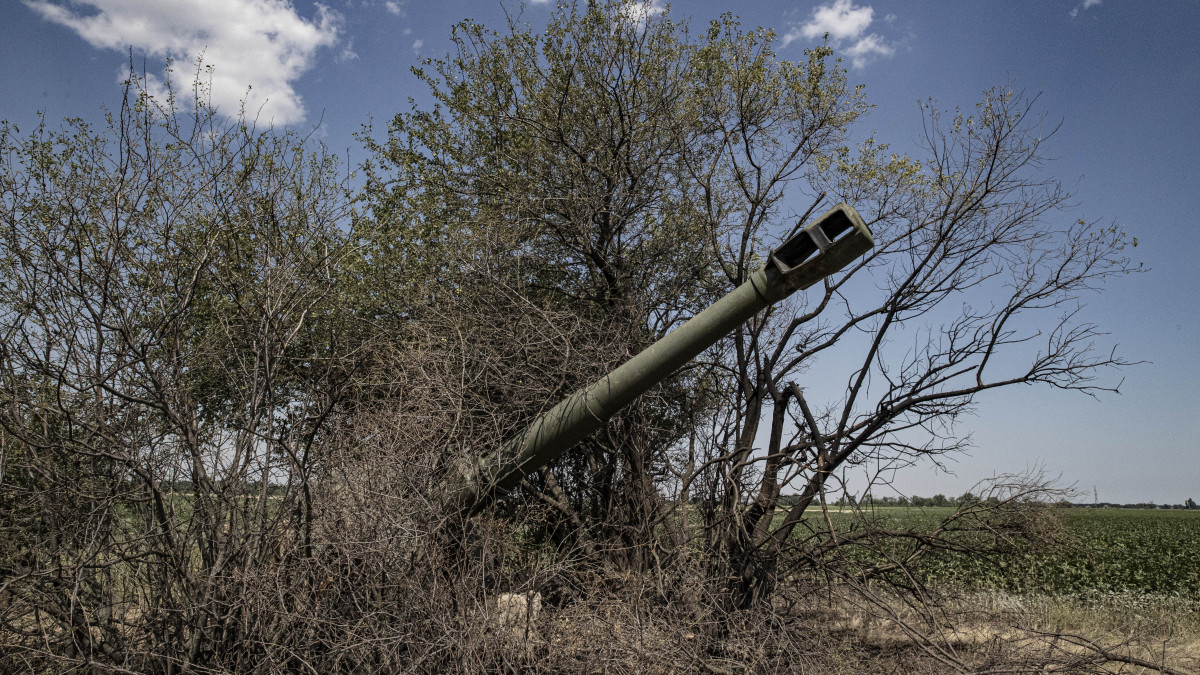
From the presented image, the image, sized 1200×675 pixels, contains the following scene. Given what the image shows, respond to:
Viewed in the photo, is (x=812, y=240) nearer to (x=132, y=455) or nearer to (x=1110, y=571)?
(x=132, y=455)

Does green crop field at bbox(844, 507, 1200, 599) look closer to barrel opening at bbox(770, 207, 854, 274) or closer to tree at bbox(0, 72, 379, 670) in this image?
barrel opening at bbox(770, 207, 854, 274)

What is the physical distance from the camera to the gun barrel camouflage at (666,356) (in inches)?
154

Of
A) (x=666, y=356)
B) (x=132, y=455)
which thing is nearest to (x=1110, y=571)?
(x=666, y=356)

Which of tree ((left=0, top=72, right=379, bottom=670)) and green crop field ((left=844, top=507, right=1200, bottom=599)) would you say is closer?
tree ((left=0, top=72, right=379, bottom=670))

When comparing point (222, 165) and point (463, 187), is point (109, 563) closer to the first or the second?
point (222, 165)

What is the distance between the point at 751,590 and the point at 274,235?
4.70 m

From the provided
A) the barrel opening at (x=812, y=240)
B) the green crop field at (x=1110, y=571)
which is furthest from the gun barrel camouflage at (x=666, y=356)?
the green crop field at (x=1110, y=571)

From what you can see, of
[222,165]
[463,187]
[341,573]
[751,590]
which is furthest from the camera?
[463,187]

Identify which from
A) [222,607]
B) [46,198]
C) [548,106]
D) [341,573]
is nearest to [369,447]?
[341,573]

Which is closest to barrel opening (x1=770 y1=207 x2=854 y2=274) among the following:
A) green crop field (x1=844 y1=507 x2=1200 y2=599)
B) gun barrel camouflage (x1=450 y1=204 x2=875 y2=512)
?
gun barrel camouflage (x1=450 y1=204 x2=875 y2=512)

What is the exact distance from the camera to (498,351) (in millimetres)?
6086

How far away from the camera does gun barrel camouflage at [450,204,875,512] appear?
12.9ft

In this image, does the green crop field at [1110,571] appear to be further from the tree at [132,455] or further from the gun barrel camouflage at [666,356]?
the tree at [132,455]

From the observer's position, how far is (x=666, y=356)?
4.59 metres
